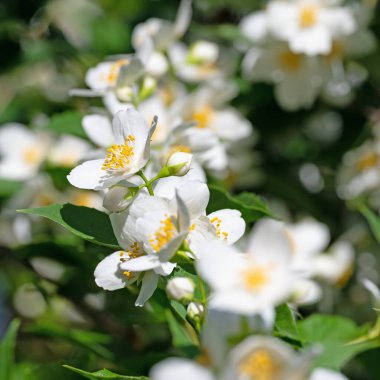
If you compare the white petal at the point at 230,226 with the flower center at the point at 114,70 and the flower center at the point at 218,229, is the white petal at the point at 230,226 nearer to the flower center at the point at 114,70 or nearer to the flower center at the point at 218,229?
the flower center at the point at 218,229

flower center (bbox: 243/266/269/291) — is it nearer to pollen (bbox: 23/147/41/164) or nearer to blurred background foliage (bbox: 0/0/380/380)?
blurred background foliage (bbox: 0/0/380/380)

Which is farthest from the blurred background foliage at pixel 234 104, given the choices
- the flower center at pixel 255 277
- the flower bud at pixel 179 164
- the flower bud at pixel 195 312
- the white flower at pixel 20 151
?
the flower center at pixel 255 277

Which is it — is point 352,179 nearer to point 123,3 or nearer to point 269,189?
point 269,189

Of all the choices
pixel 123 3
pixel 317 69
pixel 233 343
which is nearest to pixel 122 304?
pixel 317 69

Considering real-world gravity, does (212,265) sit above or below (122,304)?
above

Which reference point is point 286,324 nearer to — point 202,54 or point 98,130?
point 98,130

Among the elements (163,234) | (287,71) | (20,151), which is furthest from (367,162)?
(163,234)
